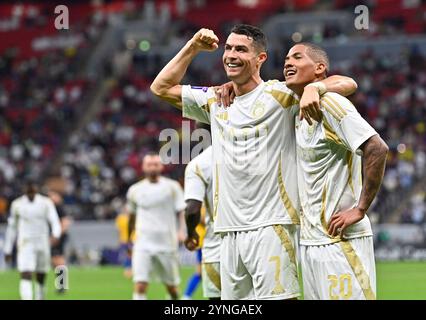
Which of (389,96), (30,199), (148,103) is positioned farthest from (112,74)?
(30,199)

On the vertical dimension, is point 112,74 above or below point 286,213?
above

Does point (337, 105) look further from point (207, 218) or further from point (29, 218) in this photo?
point (29, 218)

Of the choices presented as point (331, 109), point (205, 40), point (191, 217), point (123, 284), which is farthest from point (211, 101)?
point (123, 284)

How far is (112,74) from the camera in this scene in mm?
43125

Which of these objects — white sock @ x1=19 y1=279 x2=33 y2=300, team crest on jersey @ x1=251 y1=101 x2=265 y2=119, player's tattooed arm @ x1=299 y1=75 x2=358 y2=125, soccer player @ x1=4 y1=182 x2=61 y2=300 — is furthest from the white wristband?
soccer player @ x1=4 y1=182 x2=61 y2=300

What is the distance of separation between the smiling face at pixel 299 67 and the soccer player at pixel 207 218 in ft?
11.2

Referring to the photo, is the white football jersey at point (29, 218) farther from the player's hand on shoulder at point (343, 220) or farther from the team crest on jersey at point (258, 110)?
the player's hand on shoulder at point (343, 220)

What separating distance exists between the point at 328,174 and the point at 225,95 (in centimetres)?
114

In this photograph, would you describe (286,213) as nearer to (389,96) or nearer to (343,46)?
(389,96)

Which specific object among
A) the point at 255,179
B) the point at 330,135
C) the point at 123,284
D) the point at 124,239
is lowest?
the point at 123,284

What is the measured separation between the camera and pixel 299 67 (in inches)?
271

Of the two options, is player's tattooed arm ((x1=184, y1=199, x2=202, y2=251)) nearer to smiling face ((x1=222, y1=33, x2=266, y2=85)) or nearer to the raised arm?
the raised arm

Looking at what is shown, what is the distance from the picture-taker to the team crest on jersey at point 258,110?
7039 mm
